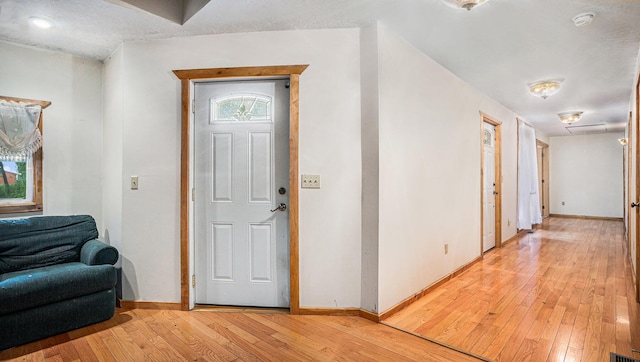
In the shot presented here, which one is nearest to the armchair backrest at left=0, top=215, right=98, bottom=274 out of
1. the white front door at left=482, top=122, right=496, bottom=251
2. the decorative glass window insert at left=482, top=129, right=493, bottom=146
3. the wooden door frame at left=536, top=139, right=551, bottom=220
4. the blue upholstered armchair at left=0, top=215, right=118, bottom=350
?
the blue upholstered armchair at left=0, top=215, right=118, bottom=350

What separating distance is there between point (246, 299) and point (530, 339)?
2.20 metres

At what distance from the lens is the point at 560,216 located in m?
8.86

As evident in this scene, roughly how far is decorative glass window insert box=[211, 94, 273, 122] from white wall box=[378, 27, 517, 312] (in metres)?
1.01

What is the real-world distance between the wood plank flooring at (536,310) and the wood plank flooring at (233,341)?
0.28 meters

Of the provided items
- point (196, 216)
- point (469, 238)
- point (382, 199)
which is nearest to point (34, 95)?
point (196, 216)

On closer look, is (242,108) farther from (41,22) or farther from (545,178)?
(545,178)

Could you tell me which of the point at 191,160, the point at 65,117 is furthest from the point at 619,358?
the point at 65,117

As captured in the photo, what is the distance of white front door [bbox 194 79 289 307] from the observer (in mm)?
2709

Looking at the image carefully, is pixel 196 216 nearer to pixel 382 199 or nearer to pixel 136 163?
pixel 136 163

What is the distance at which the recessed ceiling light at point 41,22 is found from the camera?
2.40 meters

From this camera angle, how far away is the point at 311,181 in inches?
102

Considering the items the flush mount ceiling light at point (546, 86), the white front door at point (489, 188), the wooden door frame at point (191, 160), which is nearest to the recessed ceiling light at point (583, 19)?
the flush mount ceiling light at point (546, 86)

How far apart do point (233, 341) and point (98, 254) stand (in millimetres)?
1388

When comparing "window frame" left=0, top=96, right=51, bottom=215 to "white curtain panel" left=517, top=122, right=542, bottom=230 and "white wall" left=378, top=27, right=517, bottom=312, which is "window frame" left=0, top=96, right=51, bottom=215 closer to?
"white wall" left=378, top=27, right=517, bottom=312
